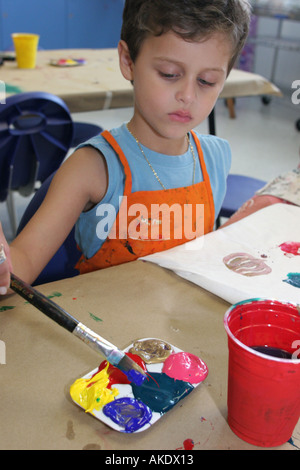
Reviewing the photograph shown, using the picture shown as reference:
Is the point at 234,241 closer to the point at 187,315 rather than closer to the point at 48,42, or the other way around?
the point at 187,315

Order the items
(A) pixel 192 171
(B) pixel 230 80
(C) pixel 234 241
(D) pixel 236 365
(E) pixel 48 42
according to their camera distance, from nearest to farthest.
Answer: (D) pixel 236 365, (C) pixel 234 241, (A) pixel 192 171, (B) pixel 230 80, (E) pixel 48 42

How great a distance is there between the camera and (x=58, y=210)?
35.5 inches

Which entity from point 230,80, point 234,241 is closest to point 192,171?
point 234,241

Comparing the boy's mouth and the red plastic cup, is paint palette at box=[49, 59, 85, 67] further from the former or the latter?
the red plastic cup

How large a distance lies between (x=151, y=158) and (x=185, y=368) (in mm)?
601

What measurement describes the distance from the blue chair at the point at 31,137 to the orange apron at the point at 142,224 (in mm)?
671

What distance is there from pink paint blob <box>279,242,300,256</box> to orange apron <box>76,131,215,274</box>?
0.28 metres

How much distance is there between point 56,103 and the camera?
1.65m

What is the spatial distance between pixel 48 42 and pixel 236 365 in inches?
188

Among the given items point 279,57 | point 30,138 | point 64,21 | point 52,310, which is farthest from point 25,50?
A: point 279,57

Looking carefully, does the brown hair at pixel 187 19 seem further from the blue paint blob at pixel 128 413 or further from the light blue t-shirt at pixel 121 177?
the blue paint blob at pixel 128 413

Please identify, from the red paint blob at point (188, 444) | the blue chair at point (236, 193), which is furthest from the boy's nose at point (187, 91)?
the blue chair at point (236, 193)

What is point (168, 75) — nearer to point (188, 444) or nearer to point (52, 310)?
point (52, 310)

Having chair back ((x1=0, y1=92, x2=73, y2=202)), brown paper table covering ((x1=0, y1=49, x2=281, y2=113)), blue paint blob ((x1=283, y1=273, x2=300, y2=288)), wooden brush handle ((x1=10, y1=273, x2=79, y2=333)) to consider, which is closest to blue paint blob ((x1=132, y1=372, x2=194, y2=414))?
wooden brush handle ((x1=10, y1=273, x2=79, y2=333))
